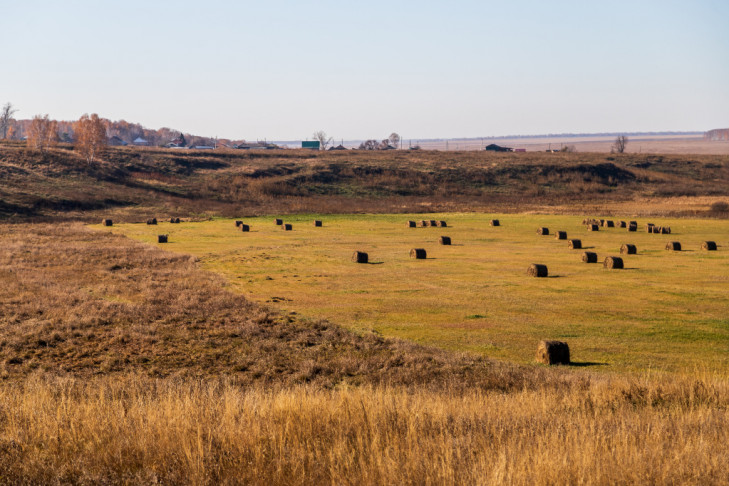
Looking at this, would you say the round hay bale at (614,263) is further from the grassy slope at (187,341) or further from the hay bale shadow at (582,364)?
the grassy slope at (187,341)

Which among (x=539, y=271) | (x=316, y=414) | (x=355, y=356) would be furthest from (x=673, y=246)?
(x=316, y=414)

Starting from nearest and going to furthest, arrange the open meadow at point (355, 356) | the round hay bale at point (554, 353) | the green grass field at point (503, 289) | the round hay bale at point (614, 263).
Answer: the open meadow at point (355, 356) < the round hay bale at point (554, 353) < the green grass field at point (503, 289) < the round hay bale at point (614, 263)

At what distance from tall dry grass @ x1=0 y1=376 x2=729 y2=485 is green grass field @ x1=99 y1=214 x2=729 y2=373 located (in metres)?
5.25

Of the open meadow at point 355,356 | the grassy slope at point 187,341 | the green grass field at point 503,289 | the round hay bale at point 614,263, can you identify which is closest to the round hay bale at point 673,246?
the green grass field at point 503,289

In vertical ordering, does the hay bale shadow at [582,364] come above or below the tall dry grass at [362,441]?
below

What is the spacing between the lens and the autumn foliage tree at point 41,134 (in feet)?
355

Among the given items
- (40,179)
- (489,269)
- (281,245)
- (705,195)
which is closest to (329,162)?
(40,179)

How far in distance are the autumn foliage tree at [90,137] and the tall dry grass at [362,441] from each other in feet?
320

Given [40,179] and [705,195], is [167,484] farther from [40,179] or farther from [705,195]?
[705,195]

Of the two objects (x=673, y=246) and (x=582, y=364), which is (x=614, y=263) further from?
(x=582, y=364)

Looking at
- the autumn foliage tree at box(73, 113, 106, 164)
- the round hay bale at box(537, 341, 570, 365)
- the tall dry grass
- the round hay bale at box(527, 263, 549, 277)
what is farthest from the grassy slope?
the autumn foliage tree at box(73, 113, 106, 164)

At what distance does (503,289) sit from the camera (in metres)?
27.3

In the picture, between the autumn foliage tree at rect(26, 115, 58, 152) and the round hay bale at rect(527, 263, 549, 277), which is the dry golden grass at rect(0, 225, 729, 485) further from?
the autumn foliage tree at rect(26, 115, 58, 152)

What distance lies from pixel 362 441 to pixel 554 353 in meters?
9.12
